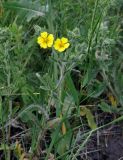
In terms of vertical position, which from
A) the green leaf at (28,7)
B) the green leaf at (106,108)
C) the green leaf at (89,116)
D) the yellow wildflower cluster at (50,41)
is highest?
the green leaf at (28,7)

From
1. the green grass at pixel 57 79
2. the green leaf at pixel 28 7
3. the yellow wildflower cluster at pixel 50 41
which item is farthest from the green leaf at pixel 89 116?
the green leaf at pixel 28 7

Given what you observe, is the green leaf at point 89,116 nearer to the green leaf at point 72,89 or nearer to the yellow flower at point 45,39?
the green leaf at point 72,89

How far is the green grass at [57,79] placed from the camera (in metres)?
1.67

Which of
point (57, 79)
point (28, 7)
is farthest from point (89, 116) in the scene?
point (28, 7)

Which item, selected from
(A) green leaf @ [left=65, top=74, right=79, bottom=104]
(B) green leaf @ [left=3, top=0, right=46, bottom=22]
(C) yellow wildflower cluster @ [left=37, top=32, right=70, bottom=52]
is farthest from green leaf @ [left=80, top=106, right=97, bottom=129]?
(B) green leaf @ [left=3, top=0, right=46, bottom=22]

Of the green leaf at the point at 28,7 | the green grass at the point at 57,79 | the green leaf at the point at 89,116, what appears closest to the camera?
the green grass at the point at 57,79

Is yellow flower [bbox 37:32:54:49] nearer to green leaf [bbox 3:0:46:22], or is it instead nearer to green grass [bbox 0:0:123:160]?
green grass [bbox 0:0:123:160]

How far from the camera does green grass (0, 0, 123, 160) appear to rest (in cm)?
167

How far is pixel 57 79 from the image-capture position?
73.0 inches

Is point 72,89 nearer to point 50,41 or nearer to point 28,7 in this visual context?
point 50,41

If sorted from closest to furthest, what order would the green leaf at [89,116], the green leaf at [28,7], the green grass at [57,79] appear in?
the green grass at [57,79], the green leaf at [89,116], the green leaf at [28,7]

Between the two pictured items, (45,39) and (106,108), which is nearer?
(45,39)

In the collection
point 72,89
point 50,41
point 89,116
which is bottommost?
point 89,116

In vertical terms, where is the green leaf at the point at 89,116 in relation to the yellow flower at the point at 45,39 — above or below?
below
